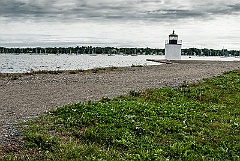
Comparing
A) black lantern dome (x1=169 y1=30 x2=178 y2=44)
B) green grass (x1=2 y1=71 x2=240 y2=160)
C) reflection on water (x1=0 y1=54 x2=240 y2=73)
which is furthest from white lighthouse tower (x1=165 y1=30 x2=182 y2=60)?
green grass (x1=2 y1=71 x2=240 y2=160)

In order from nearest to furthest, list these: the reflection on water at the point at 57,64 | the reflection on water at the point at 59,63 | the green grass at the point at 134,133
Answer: the green grass at the point at 134,133
the reflection on water at the point at 57,64
the reflection on water at the point at 59,63

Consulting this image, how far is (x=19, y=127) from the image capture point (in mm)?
10711

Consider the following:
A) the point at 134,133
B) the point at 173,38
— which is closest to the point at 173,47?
the point at 173,38

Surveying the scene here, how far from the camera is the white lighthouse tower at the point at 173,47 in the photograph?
69.1 meters

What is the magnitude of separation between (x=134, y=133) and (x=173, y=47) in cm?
5964

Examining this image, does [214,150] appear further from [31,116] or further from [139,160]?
[31,116]

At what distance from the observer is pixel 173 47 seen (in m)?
69.2

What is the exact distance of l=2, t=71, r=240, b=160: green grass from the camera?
9.06 meters

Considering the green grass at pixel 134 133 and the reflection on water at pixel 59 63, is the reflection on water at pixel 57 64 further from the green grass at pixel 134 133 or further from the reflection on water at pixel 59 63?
the green grass at pixel 134 133

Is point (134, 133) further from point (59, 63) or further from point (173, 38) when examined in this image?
point (59, 63)

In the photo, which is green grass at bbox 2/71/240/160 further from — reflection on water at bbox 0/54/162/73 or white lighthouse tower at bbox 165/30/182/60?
white lighthouse tower at bbox 165/30/182/60

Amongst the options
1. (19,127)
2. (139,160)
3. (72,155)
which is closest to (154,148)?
(139,160)

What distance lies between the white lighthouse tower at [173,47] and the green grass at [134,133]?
54.3 metres

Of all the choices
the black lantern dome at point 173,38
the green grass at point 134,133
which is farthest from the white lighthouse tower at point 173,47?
the green grass at point 134,133
